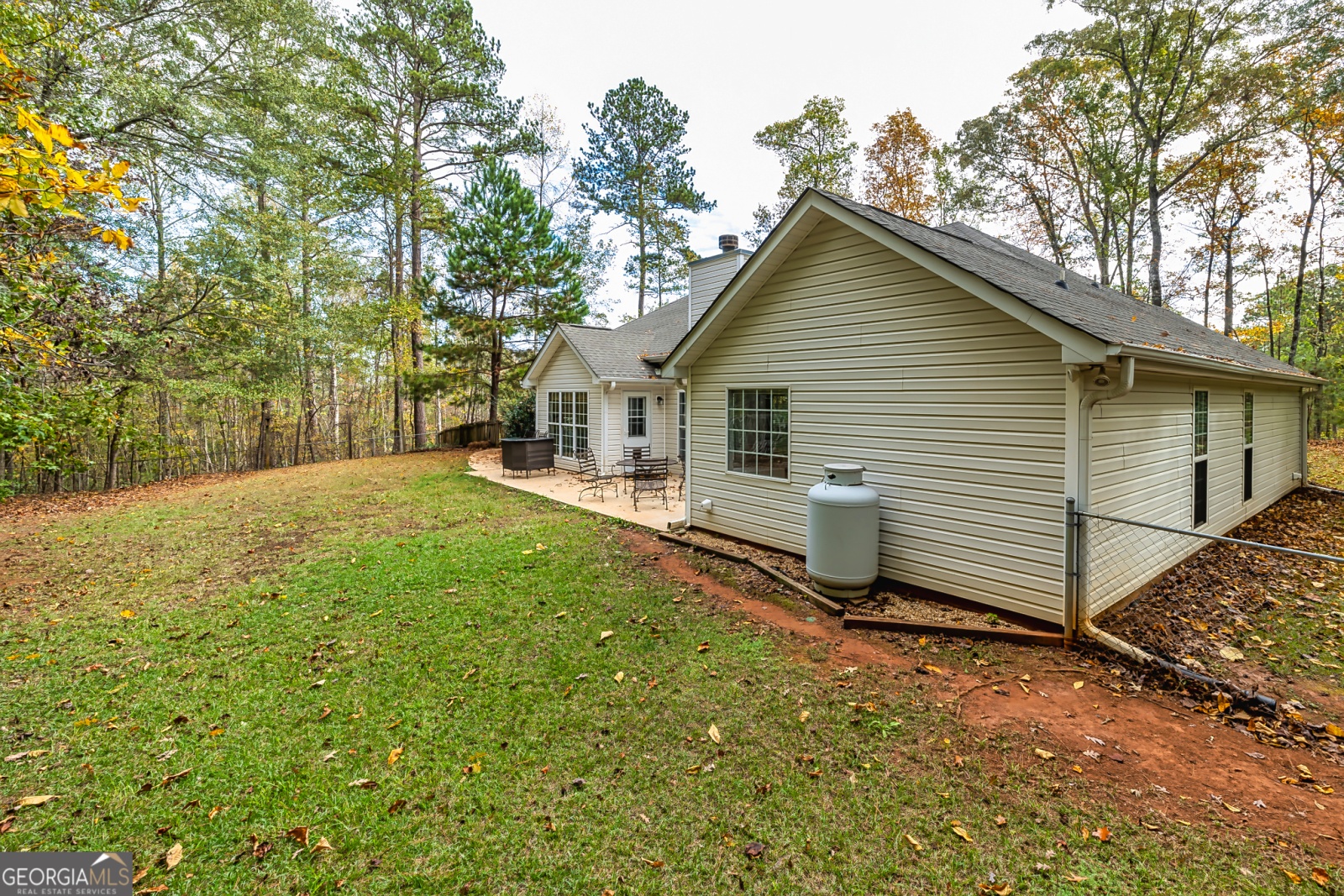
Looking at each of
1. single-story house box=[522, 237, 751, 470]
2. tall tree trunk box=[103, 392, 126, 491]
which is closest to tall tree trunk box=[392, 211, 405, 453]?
single-story house box=[522, 237, 751, 470]

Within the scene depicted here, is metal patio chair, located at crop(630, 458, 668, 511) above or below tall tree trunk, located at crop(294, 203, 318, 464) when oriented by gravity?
below

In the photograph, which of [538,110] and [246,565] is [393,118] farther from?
[246,565]

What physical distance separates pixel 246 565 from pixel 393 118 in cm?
1852

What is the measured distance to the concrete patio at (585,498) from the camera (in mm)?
9219

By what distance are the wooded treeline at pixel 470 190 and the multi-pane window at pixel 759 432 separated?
9133 millimetres

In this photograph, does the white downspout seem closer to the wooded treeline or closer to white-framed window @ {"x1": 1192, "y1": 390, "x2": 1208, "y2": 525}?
white-framed window @ {"x1": 1192, "y1": 390, "x2": 1208, "y2": 525}

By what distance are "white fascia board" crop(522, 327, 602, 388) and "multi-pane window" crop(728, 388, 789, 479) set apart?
6.68 metres

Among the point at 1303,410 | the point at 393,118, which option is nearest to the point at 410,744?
the point at 1303,410

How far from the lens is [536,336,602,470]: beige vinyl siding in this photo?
1445 centimetres

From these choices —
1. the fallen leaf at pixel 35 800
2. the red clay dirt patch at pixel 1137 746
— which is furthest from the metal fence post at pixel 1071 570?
the fallen leaf at pixel 35 800

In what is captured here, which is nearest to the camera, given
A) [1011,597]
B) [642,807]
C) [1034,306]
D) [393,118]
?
[642,807]

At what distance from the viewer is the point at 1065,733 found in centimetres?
328

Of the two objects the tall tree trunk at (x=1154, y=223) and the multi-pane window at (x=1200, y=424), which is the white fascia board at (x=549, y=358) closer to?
the multi-pane window at (x=1200, y=424)

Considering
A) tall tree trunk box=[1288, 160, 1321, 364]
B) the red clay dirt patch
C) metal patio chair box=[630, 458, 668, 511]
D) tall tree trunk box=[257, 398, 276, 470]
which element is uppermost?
tall tree trunk box=[1288, 160, 1321, 364]
